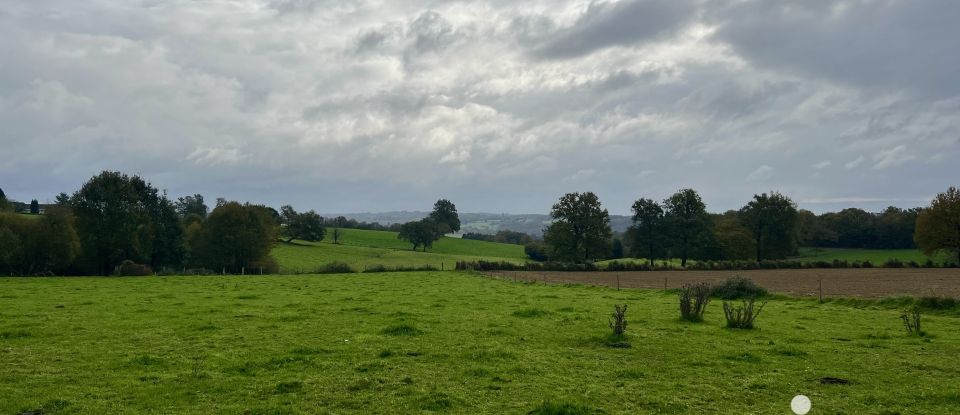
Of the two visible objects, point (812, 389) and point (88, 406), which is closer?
point (88, 406)

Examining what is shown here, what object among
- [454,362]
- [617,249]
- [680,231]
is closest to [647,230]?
[680,231]

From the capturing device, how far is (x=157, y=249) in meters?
75.9

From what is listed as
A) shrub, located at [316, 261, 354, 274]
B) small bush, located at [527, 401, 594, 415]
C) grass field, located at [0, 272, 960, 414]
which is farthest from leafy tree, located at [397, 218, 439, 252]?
small bush, located at [527, 401, 594, 415]

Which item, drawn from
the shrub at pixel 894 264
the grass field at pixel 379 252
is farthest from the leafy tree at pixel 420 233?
the shrub at pixel 894 264

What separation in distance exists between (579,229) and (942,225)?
44575mm

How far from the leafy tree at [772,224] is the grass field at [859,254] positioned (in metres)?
13.5

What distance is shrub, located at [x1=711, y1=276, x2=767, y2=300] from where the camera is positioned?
114 feet

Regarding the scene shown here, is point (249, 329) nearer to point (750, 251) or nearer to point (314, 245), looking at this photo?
point (750, 251)

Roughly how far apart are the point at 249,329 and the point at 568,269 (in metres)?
56.8

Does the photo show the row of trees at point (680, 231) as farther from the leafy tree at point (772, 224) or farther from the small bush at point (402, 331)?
the small bush at point (402, 331)

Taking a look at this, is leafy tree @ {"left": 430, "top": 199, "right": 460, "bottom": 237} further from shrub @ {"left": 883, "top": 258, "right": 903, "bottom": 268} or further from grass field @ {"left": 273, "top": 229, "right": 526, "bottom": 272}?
shrub @ {"left": 883, "top": 258, "right": 903, "bottom": 268}

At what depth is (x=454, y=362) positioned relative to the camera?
14250 millimetres

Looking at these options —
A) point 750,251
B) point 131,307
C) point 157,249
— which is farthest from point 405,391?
point 750,251

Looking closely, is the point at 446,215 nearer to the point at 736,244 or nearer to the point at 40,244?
the point at 736,244
